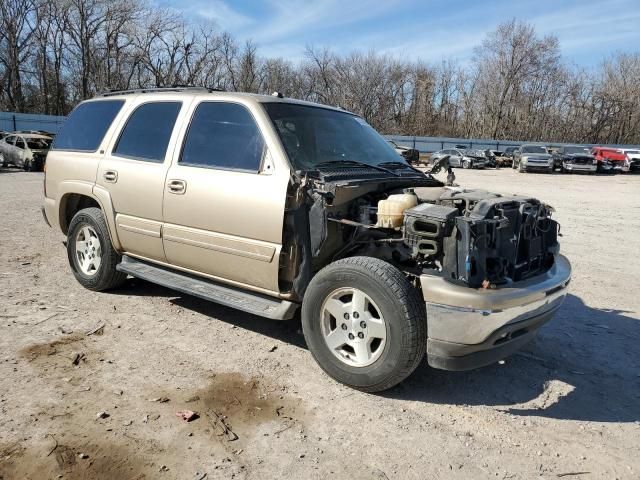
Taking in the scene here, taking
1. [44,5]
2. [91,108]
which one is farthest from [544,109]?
[91,108]

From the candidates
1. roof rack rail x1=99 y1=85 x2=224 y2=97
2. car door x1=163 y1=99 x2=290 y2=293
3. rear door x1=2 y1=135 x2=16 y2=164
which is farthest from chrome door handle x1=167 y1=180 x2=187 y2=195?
rear door x1=2 y1=135 x2=16 y2=164

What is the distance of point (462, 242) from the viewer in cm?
309

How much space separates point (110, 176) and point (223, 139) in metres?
1.37

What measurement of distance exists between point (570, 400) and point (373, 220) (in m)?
1.78

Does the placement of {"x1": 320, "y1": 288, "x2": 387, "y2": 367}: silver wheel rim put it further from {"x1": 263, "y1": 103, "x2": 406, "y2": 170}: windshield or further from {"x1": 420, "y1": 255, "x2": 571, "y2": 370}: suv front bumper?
{"x1": 263, "y1": 103, "x2": 406, "y2": 170}: windshield

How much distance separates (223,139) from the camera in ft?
13.7

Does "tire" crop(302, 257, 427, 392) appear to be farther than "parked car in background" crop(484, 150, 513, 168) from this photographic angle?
No

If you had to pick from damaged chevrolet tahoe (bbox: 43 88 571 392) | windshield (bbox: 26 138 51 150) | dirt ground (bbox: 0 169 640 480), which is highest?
windshield (bbox: 26 138 51 150)

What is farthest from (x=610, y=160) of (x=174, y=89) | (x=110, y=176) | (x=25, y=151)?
(x=110, y=176)

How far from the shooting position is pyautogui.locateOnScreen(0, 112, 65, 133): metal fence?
35438 mm

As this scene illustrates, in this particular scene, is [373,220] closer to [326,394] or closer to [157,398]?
[326,394]

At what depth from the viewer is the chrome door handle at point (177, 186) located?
13.8 feet

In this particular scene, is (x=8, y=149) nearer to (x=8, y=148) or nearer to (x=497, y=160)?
(x=8, y=148)

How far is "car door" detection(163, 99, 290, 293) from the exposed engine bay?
0.80 feet
